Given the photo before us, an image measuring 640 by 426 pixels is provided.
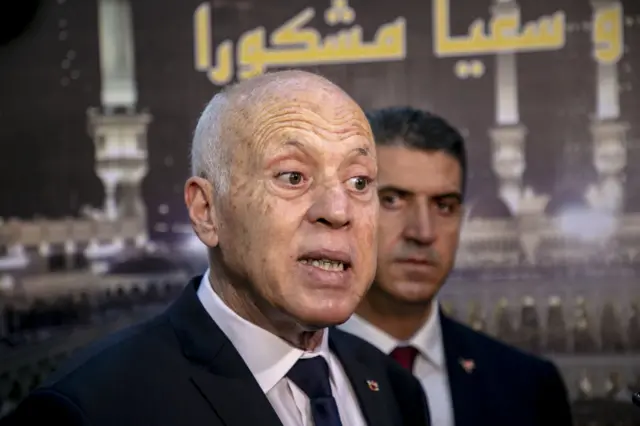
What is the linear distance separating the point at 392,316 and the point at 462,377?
24cm

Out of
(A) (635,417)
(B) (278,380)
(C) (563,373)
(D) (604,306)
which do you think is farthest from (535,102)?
(B) (278,380)

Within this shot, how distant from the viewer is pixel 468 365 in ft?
6.16

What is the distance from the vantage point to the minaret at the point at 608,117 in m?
2.45

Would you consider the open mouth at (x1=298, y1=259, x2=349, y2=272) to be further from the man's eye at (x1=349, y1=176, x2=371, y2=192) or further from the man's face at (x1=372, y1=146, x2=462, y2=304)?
the man's face at (x1=372, y1=146, x2=462, y2=304)

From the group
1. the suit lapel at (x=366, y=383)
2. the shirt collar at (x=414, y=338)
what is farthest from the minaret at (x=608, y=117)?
the suit lapel at (x=366, y=383)

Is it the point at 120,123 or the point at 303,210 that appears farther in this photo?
the point at 120,123

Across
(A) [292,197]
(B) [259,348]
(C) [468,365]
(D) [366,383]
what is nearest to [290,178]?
(A) [292,197]

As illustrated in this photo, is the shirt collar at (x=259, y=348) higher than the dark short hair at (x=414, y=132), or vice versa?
the dark short hair at (x=414, y=132)

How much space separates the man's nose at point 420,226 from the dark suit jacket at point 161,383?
76 cm

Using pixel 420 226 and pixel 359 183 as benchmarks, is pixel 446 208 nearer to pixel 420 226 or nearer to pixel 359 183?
pixel 420 226

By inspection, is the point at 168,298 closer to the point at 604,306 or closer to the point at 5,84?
the point at 5,84

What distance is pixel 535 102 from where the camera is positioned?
8.16ft

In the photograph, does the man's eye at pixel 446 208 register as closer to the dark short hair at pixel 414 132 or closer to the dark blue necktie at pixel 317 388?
the dark short hair at pixel 414 132

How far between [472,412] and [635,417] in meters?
0.96
